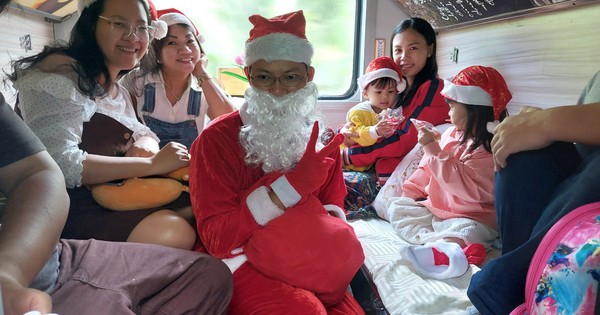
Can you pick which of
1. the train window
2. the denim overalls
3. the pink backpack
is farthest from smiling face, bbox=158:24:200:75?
the pink backpack

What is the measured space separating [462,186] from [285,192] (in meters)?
0.87

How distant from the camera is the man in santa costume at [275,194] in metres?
1.40

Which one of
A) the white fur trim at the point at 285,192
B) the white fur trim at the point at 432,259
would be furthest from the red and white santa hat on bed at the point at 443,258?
the white fur trim at the point at 285,192

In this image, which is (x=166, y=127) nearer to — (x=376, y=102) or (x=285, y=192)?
(x=285, y=192)

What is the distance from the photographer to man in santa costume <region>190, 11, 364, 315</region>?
140cm

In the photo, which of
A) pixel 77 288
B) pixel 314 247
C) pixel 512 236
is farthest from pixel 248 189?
pixel 512 236

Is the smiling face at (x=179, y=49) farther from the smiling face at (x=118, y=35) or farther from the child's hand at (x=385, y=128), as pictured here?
the child's hand at (x=385, y=128)

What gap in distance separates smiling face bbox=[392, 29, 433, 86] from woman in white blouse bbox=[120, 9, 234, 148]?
1188 mm

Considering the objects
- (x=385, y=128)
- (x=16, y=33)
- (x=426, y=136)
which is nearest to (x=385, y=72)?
(x=385, y=128)

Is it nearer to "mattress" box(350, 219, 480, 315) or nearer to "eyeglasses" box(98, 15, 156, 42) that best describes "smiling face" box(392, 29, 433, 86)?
"mattress" box(350, 219, 480, 315)

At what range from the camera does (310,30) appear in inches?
148

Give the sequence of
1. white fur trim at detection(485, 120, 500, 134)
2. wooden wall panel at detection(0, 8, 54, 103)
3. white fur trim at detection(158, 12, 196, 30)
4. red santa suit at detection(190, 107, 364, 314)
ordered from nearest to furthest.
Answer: red santa suit at detection(190, 107, 364, 314), white fur trim at detection(485, 120, 500, 134), white fur trim at detection(158, 12, 196, 30), wooden wall panel at detection(0, 8, 54, 103)

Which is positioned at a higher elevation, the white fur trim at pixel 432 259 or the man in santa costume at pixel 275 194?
the man in santa costume at pixel 275 194

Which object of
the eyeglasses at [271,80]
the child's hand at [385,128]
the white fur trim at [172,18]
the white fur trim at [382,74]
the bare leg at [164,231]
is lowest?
the bare leg at [164,231]
